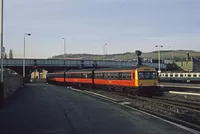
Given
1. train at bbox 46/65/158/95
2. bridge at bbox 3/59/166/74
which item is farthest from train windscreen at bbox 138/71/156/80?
bridge at bbox 3/59/166/74

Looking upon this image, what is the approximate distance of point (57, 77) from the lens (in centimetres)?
7362

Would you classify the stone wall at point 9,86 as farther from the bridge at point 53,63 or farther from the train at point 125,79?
the bridge at point 53,63

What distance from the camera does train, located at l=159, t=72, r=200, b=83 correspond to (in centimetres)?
6781

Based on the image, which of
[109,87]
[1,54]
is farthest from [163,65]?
[1,54]

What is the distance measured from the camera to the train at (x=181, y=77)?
2670 inches

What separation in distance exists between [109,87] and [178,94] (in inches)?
364

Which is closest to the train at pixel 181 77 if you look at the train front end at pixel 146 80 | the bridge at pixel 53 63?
the bridge at pixel 53 63

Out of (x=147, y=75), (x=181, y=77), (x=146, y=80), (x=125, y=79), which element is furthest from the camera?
(x=181, y=77)

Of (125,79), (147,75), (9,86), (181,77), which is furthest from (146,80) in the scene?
(181,77)

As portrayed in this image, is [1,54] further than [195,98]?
No

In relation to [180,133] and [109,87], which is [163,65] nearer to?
[109,87]

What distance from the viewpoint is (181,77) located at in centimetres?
7200

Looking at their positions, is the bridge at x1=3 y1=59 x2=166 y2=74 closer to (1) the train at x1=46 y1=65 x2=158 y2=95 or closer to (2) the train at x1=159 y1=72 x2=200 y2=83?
(2) the train at x1=159 y1=72 x2=200 y2=83

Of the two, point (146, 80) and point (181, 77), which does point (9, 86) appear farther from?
point (181, 77)
